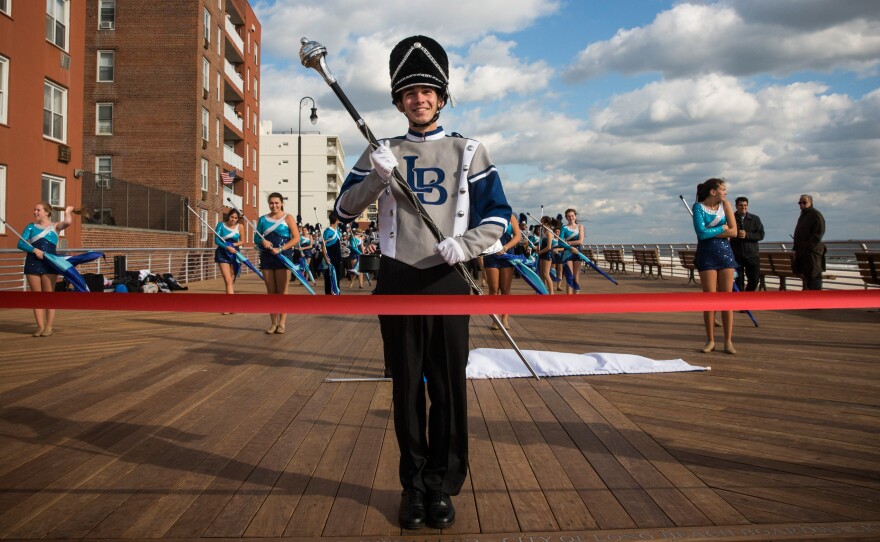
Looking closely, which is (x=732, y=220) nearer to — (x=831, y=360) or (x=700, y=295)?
(x=831, y=360)

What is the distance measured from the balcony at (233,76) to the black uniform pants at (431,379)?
38196mm

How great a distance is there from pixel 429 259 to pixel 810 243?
11531 millimetres

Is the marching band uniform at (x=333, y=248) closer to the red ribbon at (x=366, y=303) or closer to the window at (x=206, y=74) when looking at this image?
the red ribbon at (x=366, y=303)

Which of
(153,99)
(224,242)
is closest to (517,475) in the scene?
(224,242)

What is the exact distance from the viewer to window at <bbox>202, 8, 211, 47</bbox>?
109ft

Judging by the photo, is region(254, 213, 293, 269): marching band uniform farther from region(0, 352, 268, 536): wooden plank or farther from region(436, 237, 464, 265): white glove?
region(436, 237, 464, 265): white glove

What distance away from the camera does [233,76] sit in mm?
40469

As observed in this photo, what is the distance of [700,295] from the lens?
106 inches

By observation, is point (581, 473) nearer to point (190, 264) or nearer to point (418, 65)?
point (418, 65)

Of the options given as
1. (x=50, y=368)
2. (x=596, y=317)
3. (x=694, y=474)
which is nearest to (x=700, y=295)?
(x=694, y=474)

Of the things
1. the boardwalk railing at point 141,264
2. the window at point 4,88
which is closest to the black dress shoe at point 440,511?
the boardwalk railing at point 141,264

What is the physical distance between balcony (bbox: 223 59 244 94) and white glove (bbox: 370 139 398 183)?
3814 cm

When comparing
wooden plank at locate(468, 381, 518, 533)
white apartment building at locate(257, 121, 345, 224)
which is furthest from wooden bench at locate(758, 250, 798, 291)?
white apartment building at locate(257, 121, 345, 224)

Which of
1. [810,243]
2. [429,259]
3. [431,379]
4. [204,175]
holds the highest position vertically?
[204,175]
